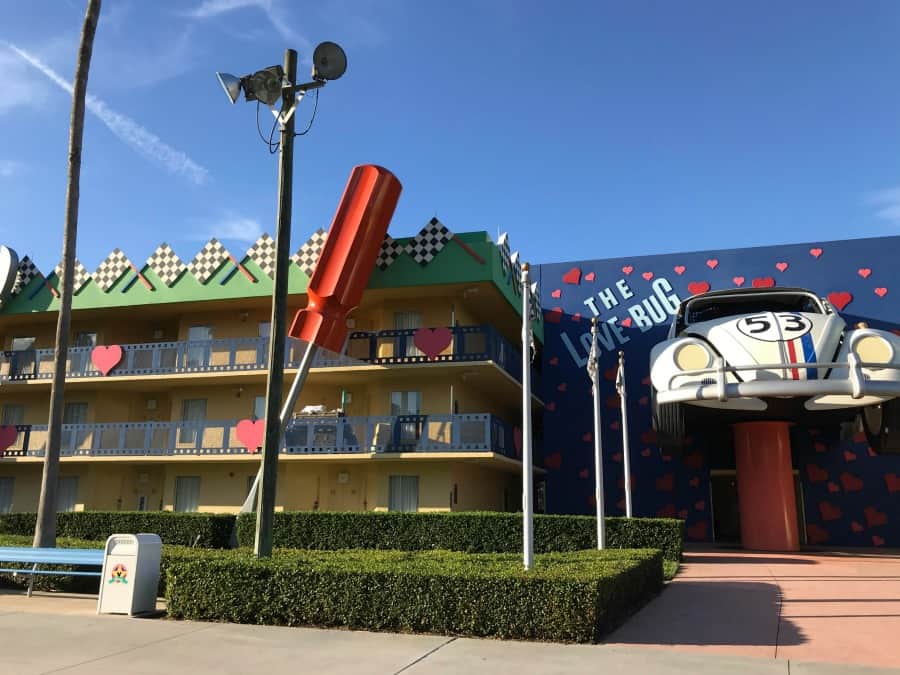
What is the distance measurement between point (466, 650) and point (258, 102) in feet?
32.5

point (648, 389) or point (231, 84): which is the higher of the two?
point (231, 84)

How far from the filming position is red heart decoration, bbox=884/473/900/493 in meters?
25.3

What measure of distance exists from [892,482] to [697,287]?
371 inches

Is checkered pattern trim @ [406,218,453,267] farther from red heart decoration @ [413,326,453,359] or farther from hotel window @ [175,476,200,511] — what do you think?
hotel window @ [175,476,200,511]

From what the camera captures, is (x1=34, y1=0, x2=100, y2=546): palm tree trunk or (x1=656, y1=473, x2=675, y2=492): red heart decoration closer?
(x1=34, y1=0, x2=100, y2=546): palm tree trunk

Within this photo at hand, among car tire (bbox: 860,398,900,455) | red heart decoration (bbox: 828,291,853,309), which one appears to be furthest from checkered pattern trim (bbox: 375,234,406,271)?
red heart decoration (bbox: 828,291,853,309)

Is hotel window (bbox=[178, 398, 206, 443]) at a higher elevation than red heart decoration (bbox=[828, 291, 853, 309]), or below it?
below

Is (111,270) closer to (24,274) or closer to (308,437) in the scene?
(24,274)

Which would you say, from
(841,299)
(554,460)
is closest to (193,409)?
(554,460)

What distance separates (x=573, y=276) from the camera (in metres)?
29.8

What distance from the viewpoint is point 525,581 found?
8.95m

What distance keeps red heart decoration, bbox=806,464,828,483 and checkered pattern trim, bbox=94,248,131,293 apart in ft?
82.9

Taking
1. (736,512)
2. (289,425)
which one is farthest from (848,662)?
(736,512)

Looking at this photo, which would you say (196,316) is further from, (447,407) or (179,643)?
(179,643)
